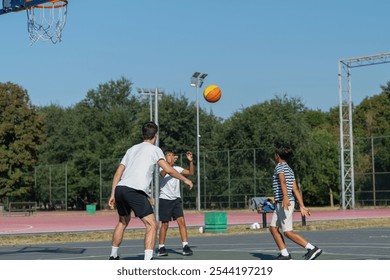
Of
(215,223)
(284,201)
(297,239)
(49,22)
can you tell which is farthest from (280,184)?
(215,223)

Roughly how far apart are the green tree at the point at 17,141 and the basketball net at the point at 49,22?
168ft

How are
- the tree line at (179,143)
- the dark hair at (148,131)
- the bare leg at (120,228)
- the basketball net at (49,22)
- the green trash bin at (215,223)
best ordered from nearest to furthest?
the dark hair at (148,131), the bare leg at (120,228), the basketball net at (49,22), the green trash bin at (215,223), the tree line at (179,143)

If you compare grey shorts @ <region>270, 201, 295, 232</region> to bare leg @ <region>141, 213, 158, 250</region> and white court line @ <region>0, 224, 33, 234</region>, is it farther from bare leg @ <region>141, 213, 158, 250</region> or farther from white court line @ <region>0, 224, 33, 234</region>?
white court line @ <region>0, 224, 33, 234</region>

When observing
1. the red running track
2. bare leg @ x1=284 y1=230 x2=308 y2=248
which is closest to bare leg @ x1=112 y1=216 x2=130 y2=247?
bare leg @ x1=284 y1=230 x2=308 y2=248

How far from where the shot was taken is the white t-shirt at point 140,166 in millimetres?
11789

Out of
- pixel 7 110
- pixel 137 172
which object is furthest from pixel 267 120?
pixel 137 172

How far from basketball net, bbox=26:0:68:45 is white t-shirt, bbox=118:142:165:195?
7657 mm

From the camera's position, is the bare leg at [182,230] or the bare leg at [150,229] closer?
the bare leg at [150,229]

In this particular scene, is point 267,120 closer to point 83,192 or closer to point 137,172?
point 83,192

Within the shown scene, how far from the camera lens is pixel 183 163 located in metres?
58.7

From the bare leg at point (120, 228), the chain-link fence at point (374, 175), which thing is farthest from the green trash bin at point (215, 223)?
the chain-link fence at point (374, 175)

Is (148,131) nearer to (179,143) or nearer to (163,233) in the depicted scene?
(163,233)

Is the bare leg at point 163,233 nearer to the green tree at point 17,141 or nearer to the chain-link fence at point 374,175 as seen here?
the chain-link fence at point 374,175

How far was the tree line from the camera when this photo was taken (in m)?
56.9
